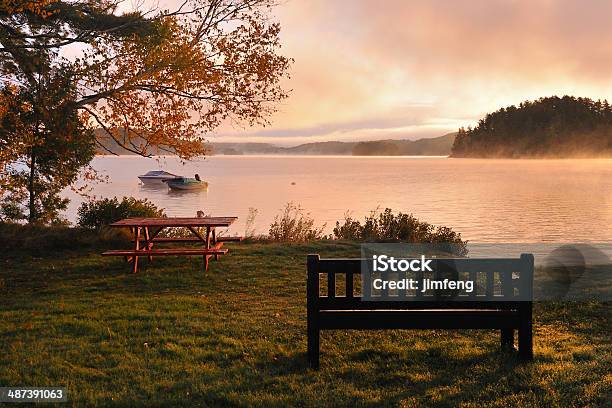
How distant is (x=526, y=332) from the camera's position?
6.68 m

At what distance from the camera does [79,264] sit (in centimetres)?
1410

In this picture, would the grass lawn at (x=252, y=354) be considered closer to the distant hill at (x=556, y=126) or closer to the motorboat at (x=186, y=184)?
the motorboat at (x=186, y=184)

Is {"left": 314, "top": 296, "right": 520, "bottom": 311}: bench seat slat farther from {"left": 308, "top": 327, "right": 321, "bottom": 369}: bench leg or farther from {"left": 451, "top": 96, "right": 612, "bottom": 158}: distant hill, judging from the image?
{"left": 451, "top": 96, "right": 612, "bottom": 158}: distant hill

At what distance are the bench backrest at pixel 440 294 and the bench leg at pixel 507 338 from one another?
2.63 ft

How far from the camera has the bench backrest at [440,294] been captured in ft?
21.4

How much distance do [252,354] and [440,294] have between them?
2521 mm

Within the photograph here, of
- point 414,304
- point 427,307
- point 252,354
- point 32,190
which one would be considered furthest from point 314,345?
point 32,190

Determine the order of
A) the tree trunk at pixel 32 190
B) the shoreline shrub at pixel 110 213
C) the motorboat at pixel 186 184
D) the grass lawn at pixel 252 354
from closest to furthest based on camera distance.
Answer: the grass lawn at pixel 252 354 → the shoreline shrub at pixel 110 213 → the tree trunk at pixel 32 190 → the motorboat at pixel 186 184

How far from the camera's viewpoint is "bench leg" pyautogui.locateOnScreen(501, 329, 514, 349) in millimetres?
7197

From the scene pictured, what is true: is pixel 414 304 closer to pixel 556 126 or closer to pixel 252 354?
pixel 252 354

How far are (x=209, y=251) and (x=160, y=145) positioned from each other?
14.8ft

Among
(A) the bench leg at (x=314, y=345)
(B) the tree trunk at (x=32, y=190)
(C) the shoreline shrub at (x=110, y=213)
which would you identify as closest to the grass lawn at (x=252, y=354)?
(A) the bench leg at (x=314, y=345)

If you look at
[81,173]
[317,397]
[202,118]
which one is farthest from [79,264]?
[317,397]

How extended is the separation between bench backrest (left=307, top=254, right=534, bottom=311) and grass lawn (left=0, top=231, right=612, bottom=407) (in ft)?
2.49
